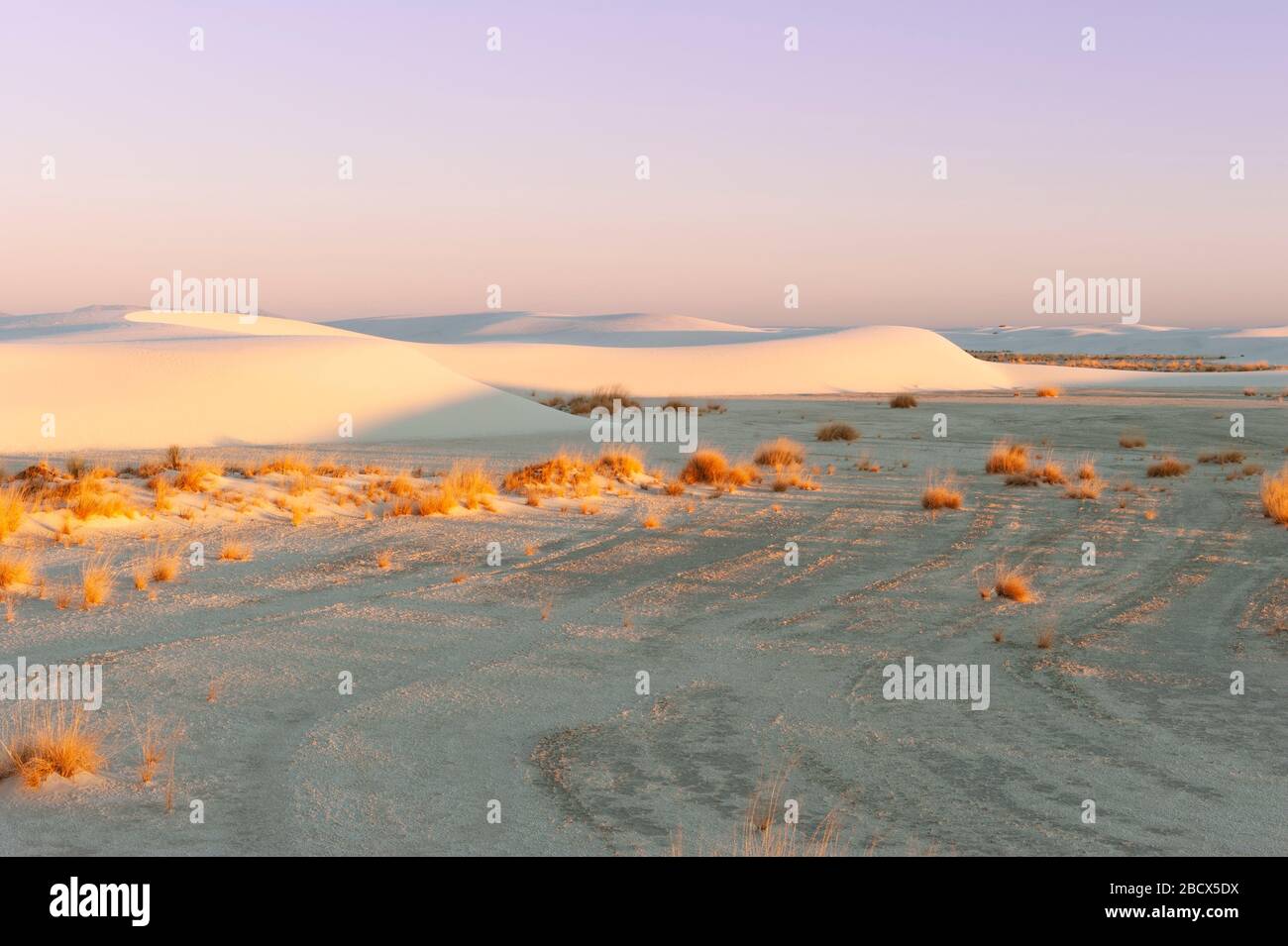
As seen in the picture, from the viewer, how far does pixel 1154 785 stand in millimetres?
5340

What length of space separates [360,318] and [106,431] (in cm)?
16634

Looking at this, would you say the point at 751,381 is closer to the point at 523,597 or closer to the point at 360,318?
the point at 523,597

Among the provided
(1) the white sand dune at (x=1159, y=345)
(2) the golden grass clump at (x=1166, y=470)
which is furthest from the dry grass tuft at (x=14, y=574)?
(1) the white sand dune at (x=1159, y=345)

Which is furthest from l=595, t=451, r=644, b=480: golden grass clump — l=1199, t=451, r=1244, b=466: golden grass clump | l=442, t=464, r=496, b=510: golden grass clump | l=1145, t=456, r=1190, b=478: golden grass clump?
l=1199, t=451, r=1244, b=466: golden grass clump

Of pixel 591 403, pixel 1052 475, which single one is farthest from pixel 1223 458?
pixel 591 403

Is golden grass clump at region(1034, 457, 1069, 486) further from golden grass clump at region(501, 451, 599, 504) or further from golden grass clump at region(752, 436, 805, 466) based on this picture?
golden grass clump at region(501, 451, 599, 504)

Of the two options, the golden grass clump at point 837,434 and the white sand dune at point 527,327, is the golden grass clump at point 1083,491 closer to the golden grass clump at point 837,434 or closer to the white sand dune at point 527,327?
the golden grass clump at point 837,434

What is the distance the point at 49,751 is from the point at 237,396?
23.2 m

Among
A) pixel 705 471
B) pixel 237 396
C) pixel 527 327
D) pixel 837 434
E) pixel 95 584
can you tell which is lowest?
pixel 95 584

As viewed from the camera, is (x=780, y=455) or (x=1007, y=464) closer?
(x=1007, y=464)

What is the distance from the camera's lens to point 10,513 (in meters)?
10.9

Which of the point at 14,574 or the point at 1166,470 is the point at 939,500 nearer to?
the point at 1166,470

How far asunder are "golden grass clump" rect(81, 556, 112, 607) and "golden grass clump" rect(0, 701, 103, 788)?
10.0 ft

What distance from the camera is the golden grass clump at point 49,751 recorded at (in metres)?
5.04
